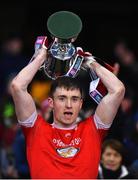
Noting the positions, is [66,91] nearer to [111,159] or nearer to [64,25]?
[64,25]

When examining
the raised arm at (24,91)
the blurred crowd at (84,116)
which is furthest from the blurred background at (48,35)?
the raised arm at (24,91)

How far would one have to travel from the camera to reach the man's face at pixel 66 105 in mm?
6113

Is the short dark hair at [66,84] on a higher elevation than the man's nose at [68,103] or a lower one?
higher

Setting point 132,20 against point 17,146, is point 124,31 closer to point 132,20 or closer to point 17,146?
point 132,20

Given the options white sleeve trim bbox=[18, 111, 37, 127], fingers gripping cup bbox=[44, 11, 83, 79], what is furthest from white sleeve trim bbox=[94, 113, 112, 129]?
white sleeve trim bbox=[18, 111, 37, 127]

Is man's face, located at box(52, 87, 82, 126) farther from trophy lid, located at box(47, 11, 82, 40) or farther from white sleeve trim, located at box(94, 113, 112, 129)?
trophy lid, located at box(47, 11, 82, 40)

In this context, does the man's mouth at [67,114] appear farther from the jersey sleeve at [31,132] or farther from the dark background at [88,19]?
the dark background at [88,19]

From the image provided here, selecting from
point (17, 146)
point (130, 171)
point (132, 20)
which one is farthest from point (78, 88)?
point (132, 20)

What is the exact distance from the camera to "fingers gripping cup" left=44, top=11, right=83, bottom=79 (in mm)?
6004

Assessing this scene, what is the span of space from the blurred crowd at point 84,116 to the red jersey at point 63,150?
41.9 inches

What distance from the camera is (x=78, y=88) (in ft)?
20.5

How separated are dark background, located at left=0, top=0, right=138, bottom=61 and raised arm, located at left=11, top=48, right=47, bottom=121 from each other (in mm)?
6809

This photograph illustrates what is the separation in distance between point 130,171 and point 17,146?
1.67m

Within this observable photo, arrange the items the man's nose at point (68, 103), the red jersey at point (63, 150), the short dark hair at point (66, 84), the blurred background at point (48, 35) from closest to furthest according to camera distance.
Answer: the red jersey at point (63, 150) < the man's nose at point (68, 103) < the short dark hair at point (66, 84) < the blurred background at point (48, 35)
